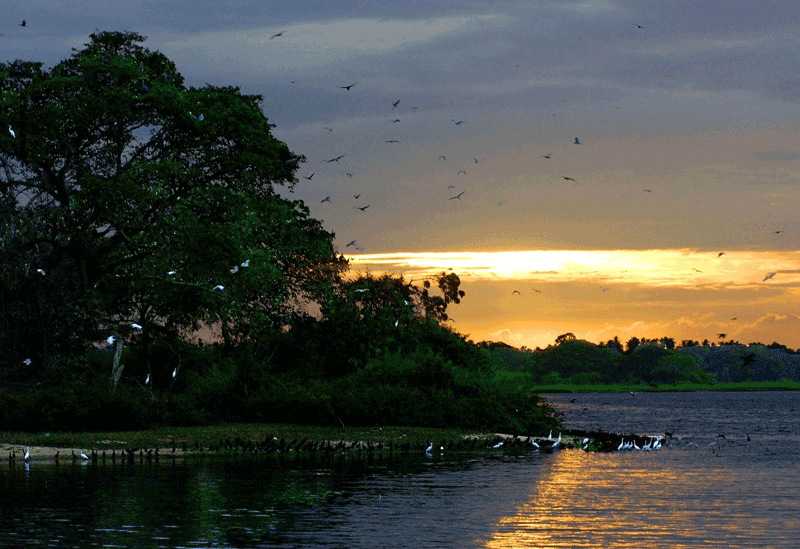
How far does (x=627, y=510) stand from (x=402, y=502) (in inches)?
197

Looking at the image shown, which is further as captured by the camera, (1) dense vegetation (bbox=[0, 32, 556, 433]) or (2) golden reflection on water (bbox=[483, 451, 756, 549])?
(1) dense vegetation (bbox=[0, 32, 556, 433])

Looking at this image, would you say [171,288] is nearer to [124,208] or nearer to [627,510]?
[124,208]

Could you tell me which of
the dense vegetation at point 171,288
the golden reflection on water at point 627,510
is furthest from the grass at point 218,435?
the golden reflection on water at point 627,510

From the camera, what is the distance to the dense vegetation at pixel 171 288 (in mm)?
45500

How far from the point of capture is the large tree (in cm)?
4622

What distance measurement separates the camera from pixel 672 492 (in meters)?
28.1

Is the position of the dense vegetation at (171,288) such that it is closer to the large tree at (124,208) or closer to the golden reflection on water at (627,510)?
the large tree at (124,208)

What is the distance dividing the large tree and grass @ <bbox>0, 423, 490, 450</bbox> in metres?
6.48

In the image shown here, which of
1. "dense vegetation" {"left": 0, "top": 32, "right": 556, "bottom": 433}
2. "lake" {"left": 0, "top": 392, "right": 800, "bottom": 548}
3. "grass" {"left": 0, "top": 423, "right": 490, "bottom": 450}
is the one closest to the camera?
"lake" {"left": 0, "top": 392, "right": 800, "bottom": 548}

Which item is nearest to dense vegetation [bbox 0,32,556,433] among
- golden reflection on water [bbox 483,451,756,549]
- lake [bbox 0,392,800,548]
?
lake [bbox 0,392,800,548]

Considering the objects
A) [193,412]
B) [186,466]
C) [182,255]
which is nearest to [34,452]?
[186,466]

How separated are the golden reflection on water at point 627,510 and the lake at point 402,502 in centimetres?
5

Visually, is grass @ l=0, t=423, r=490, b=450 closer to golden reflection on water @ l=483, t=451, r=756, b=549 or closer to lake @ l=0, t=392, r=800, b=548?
lake @ l=0, t=392, r=800, b=548

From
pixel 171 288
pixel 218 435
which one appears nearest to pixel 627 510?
pixel 218 435
